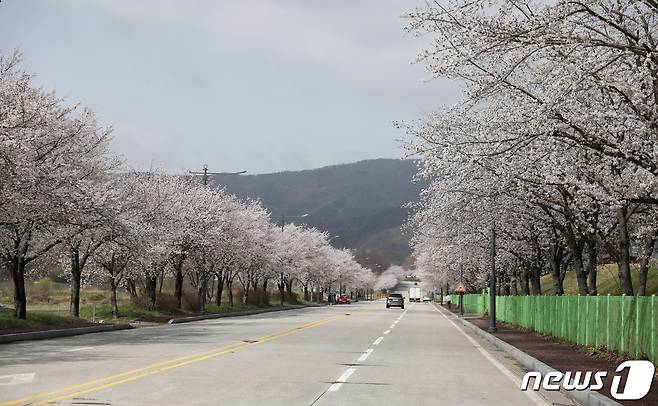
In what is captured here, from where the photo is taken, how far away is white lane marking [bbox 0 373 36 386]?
40.5 feet

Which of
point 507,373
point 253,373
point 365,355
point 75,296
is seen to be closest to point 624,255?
point 507,373

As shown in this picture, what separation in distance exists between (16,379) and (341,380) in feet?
18.0

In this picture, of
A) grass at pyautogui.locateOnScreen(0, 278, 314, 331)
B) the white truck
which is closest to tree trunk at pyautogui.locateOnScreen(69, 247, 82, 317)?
grass at pyautogui.locateOnScreen(0, 278, 314, 331)

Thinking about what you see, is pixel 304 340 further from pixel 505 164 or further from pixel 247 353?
pixel 505 164

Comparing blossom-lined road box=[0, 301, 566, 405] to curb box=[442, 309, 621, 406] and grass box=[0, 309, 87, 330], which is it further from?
grass box=[0, 309, 87, 330]

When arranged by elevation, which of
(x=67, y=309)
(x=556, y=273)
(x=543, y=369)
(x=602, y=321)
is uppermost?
(x=556, y=273)

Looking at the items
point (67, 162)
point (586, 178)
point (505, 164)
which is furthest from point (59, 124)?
point (586, 178)

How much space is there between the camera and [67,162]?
29.6m

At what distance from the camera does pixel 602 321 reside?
20.0m

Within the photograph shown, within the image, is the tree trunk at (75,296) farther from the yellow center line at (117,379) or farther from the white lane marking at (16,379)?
the white lane marking at (16,379)

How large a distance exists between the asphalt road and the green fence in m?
2.60

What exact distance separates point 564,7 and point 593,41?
29.9 inches

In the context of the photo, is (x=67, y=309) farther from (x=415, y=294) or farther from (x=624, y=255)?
(x=415, y=294)

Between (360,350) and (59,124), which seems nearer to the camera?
(360,350)
